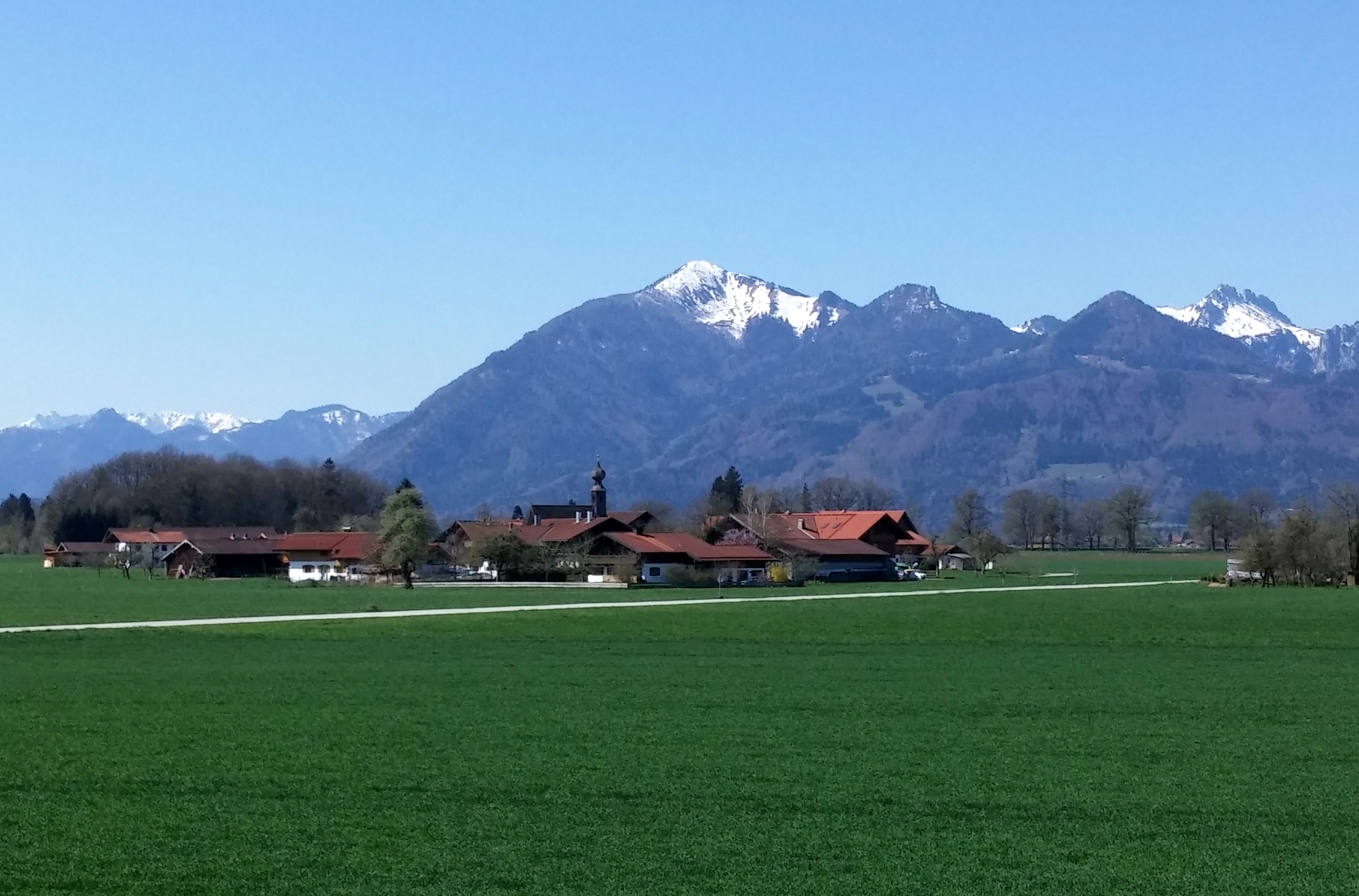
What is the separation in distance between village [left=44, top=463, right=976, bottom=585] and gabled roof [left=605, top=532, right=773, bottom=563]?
0.42 feet

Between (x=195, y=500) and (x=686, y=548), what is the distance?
100 meters

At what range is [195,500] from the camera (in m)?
188

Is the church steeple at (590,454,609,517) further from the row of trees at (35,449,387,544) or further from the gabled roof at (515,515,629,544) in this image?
the row of trees at (35,449,387,544)

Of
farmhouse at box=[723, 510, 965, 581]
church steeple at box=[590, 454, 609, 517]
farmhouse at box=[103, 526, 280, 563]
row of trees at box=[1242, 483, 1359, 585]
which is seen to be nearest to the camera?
row of trees at box=[1242, 483, 1359, 585]

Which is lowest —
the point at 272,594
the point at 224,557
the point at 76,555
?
the point at 272,594

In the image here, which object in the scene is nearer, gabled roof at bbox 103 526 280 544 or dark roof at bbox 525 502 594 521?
gabled roof at bbox 103 526 280 544

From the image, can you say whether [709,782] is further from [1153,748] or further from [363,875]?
[1153,748]

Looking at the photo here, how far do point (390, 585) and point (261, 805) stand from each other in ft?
277

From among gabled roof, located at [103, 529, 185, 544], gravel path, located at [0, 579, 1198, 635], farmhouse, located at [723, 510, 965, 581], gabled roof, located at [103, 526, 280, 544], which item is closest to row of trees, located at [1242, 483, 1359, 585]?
gravel path, located at [0, 579, 1198, 635]

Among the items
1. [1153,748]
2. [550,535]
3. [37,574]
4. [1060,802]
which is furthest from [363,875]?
[37,574]

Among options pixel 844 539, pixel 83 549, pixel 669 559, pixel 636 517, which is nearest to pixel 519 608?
→ pixel 669 559

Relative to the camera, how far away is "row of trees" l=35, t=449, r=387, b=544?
17988cm

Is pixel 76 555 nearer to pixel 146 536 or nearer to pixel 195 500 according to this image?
pixel 146 536

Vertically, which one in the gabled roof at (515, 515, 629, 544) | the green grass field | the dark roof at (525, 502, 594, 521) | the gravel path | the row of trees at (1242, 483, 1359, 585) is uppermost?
the dark roof at (525, 502, 594, 521)
